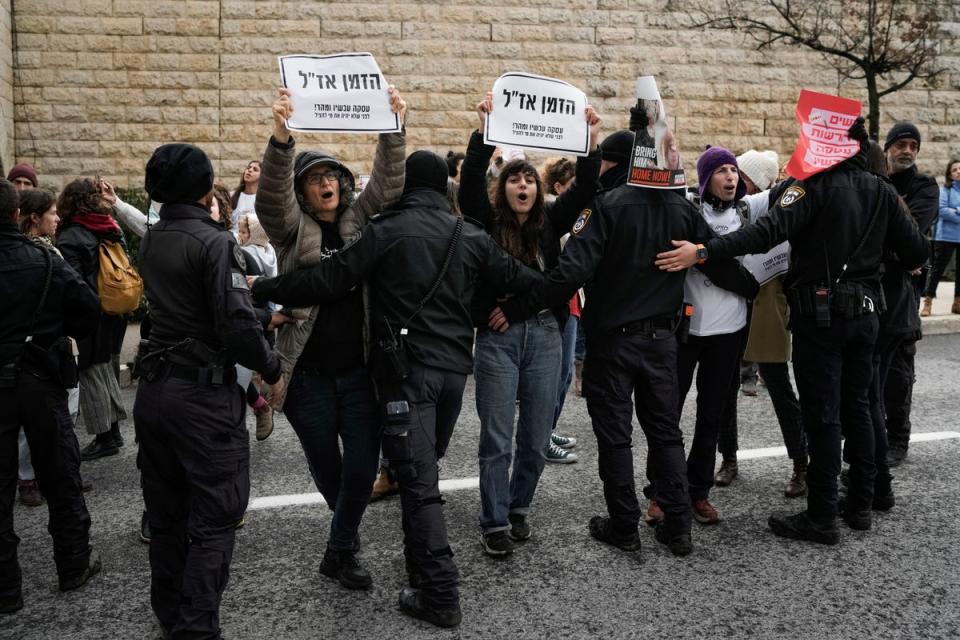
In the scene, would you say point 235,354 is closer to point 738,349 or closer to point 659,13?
point 738,349

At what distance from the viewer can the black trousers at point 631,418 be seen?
4141 mm

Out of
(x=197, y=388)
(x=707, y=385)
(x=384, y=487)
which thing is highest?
(x=197, y=388)

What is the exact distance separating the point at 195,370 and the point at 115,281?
2504mm

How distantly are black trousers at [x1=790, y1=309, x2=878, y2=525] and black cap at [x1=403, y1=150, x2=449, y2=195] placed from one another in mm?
1931

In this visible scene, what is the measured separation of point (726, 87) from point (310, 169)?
12.0 metres

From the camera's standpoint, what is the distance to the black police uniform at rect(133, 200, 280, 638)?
316 centimetres

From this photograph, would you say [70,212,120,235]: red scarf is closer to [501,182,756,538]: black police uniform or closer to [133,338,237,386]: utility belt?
[133,338,237,386]: utility belt

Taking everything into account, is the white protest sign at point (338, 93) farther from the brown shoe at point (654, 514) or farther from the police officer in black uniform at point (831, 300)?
the brown shoe at point (654, 514)

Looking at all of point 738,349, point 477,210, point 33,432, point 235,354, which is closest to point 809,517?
point 738,349

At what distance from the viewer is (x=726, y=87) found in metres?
14.2

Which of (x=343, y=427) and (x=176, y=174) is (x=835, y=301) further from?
(x=176, y=174)

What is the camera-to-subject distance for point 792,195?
14.1 ft

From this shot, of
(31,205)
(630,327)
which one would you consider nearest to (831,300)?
(630,327)

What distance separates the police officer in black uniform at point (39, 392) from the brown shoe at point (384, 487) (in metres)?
1.50
